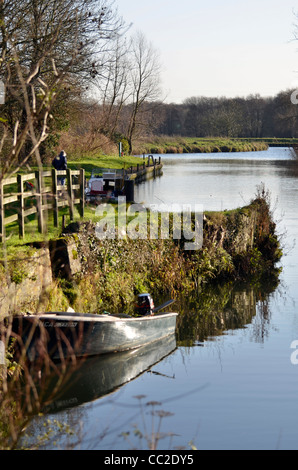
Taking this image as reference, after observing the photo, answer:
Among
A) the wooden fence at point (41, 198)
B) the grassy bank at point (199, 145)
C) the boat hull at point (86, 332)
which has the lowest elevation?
the boat hull at point (86, 332)

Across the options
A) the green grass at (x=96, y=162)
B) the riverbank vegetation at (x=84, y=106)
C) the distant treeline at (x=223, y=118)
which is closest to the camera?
the riverbank vegetation at (x=84, y=106)

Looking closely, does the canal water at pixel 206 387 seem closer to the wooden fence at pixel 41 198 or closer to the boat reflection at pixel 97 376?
the boat reflection at pixel 97 376

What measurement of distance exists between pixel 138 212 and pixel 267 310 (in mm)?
5840

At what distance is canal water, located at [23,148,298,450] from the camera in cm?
973

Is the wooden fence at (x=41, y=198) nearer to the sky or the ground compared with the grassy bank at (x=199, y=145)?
nearer to the ground

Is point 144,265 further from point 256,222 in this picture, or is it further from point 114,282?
point 256,222

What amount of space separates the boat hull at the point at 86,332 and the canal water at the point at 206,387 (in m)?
0.34

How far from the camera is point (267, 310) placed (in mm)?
18906

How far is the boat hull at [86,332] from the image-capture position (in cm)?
1202

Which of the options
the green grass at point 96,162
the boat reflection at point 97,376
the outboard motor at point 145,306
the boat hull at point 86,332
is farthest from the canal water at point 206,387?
the green grass at point 96,162

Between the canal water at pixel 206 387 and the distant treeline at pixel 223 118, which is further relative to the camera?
the distant treeline at pixel 223 118

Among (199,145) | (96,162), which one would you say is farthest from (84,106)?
(199,145)

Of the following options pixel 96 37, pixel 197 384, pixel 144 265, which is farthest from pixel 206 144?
pixel 197 384

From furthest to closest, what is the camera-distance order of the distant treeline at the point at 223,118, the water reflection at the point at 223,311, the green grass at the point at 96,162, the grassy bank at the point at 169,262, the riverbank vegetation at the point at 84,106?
the distant treeline at the point at 223,118 < the green grass at the point at 96,162 < the water reflection at the point at 223,311 < the grassy bank at the point at 169,262 < the riverbank vegetation at the point at 84,106
